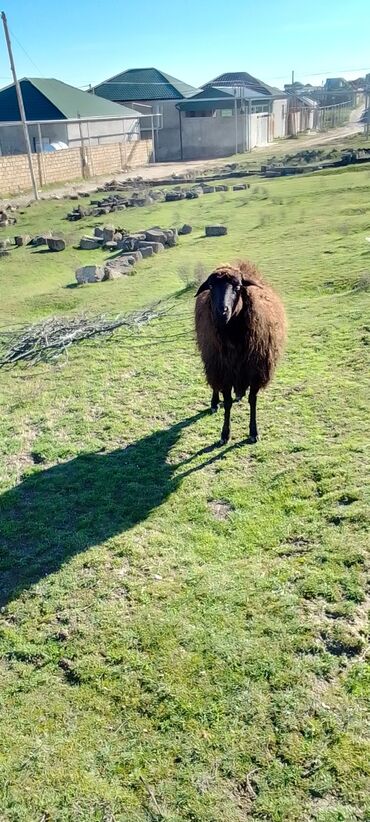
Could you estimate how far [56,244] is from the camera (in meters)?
17.0

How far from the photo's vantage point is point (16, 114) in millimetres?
42062

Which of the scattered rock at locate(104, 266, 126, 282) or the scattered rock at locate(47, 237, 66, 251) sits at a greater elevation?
the scattered rock at locate(47, 237, 66, 251)

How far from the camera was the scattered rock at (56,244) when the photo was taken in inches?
667

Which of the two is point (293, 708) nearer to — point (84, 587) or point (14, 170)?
point (84, 587)

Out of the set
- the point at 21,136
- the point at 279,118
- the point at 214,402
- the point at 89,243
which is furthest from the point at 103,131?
the point at 214,402

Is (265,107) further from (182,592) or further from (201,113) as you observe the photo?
(182,592)

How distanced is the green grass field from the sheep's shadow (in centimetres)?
2

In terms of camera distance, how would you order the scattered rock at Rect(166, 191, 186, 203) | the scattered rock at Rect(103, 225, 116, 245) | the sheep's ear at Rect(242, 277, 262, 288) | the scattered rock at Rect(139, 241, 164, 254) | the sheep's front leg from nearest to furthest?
the sheep's ear at Rect(242, 277, 262, 288)
the sheep's front leg
the scattered rock at Rect(139, 241, 164, 254)
the scattered rock at Rect(103, 225, 116, 245)
the scattered rock at Rect(166, 191, 186, 203)

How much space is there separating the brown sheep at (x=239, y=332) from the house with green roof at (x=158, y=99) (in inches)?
1910

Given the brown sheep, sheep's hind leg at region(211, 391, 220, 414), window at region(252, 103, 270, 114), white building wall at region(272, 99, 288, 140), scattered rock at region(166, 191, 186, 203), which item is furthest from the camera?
white building wall at region(272, 99, 288, 140)

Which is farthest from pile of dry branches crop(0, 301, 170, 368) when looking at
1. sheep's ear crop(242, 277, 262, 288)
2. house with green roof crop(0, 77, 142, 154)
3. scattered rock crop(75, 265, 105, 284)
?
house with green roof crop(0, 77, 142, 154)

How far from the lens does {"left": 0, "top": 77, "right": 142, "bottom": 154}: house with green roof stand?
127ft

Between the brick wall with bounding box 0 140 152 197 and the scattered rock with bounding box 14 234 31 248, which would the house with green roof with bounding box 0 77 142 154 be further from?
the scattered rock with bounding box 14 234 31 248

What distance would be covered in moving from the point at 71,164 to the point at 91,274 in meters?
25.0
